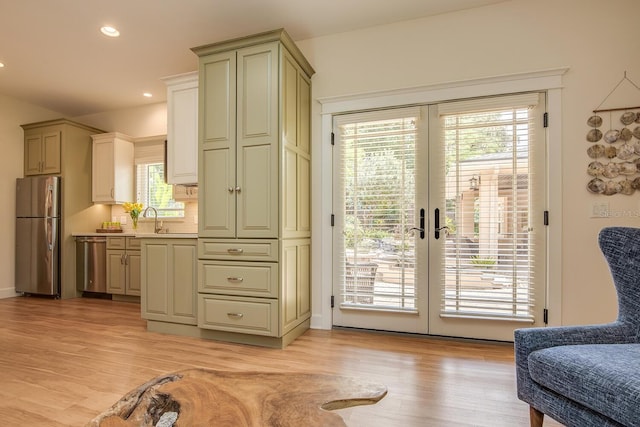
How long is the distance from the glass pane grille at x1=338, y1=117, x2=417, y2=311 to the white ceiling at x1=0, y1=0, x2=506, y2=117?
955mm

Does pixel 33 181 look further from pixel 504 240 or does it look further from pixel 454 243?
pixel 504 240

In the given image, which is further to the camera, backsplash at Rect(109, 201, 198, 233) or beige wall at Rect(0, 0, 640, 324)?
backsplash at Rect(109, 201, 198, 233)

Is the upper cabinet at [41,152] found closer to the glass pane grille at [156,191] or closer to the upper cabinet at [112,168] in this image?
the upper cabinet at [112,168]

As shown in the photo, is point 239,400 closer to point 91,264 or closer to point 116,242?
point 116,242

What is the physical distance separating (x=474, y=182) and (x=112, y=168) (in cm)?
479

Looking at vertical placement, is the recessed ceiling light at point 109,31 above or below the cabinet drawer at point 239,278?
above

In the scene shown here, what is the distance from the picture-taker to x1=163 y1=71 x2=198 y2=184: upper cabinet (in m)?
3.23

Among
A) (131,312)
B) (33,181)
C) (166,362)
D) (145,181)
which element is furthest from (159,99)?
(166,362)

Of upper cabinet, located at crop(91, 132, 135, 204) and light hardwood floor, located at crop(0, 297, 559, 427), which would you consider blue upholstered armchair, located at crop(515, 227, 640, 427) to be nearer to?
light hardwood floor, located at crop(0, 297, 559, 427)

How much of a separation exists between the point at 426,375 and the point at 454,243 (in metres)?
1.16

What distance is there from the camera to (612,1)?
100 inches

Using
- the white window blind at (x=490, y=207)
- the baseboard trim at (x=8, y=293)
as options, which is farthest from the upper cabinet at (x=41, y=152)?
the white window blind at (x=490, y=207)

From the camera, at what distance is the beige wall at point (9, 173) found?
15.3 feet

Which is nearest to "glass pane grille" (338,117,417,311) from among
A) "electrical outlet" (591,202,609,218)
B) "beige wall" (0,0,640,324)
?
"beige wall" (0,0,640,324)
